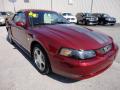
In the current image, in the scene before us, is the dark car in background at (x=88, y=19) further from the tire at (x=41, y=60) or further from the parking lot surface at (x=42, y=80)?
the tire at (x=41, y=60)

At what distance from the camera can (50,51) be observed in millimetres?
2824

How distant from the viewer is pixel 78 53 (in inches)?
99.4

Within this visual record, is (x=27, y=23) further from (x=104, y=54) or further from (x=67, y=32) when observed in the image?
(x=104, y=54)

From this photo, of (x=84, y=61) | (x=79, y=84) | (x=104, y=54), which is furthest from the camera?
(x=79, y=84)

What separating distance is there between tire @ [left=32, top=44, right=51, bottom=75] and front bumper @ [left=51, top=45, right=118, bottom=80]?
11.4 inches

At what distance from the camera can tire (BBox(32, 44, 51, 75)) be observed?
10.1 feet

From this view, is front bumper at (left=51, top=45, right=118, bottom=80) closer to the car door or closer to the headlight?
the headlight

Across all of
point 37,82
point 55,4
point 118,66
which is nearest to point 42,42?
point 37,82

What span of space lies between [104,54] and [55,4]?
20514mm

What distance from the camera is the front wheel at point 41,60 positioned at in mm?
3088

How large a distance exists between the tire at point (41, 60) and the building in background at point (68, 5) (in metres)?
17.0

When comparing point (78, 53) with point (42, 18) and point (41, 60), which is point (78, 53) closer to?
point (41, 60)

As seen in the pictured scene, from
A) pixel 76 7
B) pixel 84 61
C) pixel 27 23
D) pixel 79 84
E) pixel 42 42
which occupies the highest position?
pixel 76 7

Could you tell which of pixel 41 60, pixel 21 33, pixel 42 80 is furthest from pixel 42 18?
pixel 42 80
